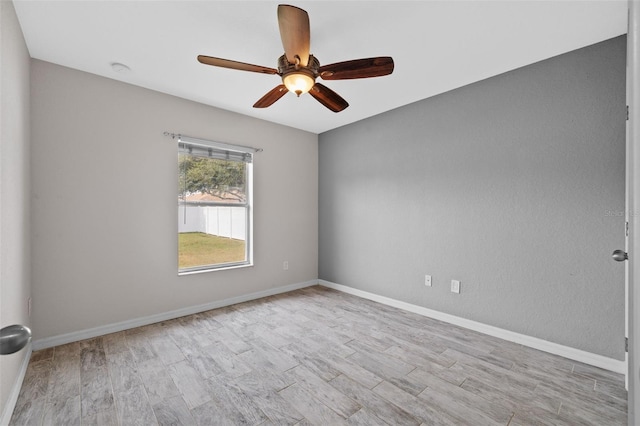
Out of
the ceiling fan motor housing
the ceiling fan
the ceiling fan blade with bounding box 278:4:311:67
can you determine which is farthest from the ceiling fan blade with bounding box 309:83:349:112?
the ceiling fan blade with bounding box 278:4:311:67

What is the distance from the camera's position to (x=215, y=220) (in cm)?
371

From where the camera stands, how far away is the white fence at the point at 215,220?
11.1 ft

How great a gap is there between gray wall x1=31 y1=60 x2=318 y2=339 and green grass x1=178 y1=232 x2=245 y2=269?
0.58 ft

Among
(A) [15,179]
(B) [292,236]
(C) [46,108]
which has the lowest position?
(B) [292,236]

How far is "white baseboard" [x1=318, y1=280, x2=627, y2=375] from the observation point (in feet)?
7.14

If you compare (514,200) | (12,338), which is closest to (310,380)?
(12,338)

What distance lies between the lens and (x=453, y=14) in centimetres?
194

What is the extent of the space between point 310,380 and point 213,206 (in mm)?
2403

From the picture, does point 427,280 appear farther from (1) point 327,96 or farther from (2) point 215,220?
(2) point 215,220

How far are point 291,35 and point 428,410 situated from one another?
240 centimetres

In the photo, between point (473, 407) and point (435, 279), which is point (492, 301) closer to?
point (435, 279)

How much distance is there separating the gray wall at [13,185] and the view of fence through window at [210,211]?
4.27 feet

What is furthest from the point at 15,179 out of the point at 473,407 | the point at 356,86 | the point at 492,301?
the point at 492,301

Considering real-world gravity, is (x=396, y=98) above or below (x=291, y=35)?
above
